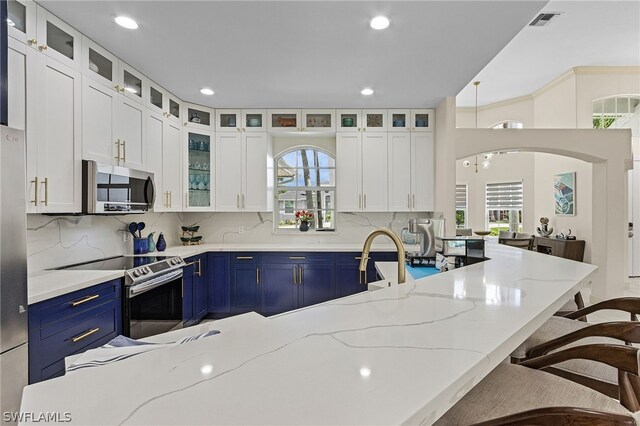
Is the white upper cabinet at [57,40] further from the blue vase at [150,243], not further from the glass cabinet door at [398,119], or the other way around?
the glass cabinet door at [398,119]

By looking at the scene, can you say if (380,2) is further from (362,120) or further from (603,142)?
(603,142)

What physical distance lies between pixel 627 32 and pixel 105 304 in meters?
6.59

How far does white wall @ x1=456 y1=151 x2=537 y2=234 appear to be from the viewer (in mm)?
6617

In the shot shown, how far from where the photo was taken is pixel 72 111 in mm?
2342

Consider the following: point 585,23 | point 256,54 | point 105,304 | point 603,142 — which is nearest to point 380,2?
point 256,54

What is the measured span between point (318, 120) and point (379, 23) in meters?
2.05

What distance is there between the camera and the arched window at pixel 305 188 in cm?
475

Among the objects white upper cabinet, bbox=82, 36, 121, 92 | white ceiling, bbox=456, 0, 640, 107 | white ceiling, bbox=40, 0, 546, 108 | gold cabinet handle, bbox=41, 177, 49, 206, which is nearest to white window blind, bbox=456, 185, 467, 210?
white ceiling, bbox=456, 0, 640, 107

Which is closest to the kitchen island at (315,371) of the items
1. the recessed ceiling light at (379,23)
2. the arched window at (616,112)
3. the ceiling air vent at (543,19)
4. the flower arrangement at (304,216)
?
the recessed ceiling light at (379,23)

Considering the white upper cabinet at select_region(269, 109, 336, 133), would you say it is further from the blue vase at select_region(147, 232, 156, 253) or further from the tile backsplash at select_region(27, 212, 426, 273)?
the blue vase at select_region(147, 232, 156, 253)

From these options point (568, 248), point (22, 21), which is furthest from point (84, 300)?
point (568, 248)

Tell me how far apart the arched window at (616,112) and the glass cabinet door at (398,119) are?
370cm

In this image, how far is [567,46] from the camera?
14.8ft

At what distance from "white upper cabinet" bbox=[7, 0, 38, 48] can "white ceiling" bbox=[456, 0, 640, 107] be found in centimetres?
466
